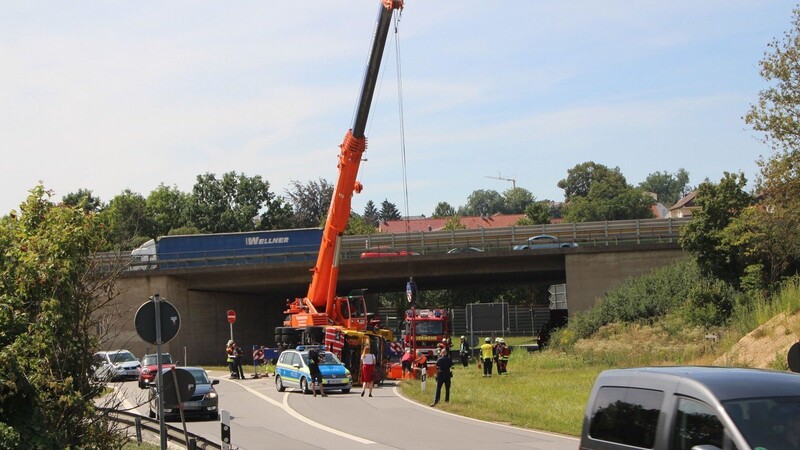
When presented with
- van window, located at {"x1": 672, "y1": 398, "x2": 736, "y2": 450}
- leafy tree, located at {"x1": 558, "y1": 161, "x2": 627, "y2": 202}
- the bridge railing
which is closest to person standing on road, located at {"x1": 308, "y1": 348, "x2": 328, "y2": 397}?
the bridge railing

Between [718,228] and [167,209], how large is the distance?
303 ft

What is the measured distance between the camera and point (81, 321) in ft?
43.3

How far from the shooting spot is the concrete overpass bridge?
53.0 meters

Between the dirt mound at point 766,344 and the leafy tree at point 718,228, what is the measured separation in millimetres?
11334

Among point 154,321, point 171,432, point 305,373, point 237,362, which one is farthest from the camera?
point 237,362

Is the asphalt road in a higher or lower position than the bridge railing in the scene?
lower

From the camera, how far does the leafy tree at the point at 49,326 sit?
1247 centimetres

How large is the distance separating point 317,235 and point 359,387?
21.5m

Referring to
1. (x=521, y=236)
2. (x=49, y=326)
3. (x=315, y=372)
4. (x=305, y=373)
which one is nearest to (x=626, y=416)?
(x=49, y=326)

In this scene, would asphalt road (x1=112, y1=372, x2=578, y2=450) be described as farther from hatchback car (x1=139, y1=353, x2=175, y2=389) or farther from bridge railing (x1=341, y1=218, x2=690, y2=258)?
bridge railing (x1=341, y1=218, x2=690, y2=258)

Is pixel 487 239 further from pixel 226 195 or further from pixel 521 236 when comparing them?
pixel 226 195

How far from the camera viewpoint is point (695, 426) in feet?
27.7

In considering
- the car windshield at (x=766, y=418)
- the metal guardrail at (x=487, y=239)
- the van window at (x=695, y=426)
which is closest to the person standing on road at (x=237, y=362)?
the metal guardrail at (x=487, y=239)

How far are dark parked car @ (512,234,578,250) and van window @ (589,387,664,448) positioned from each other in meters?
44.6
